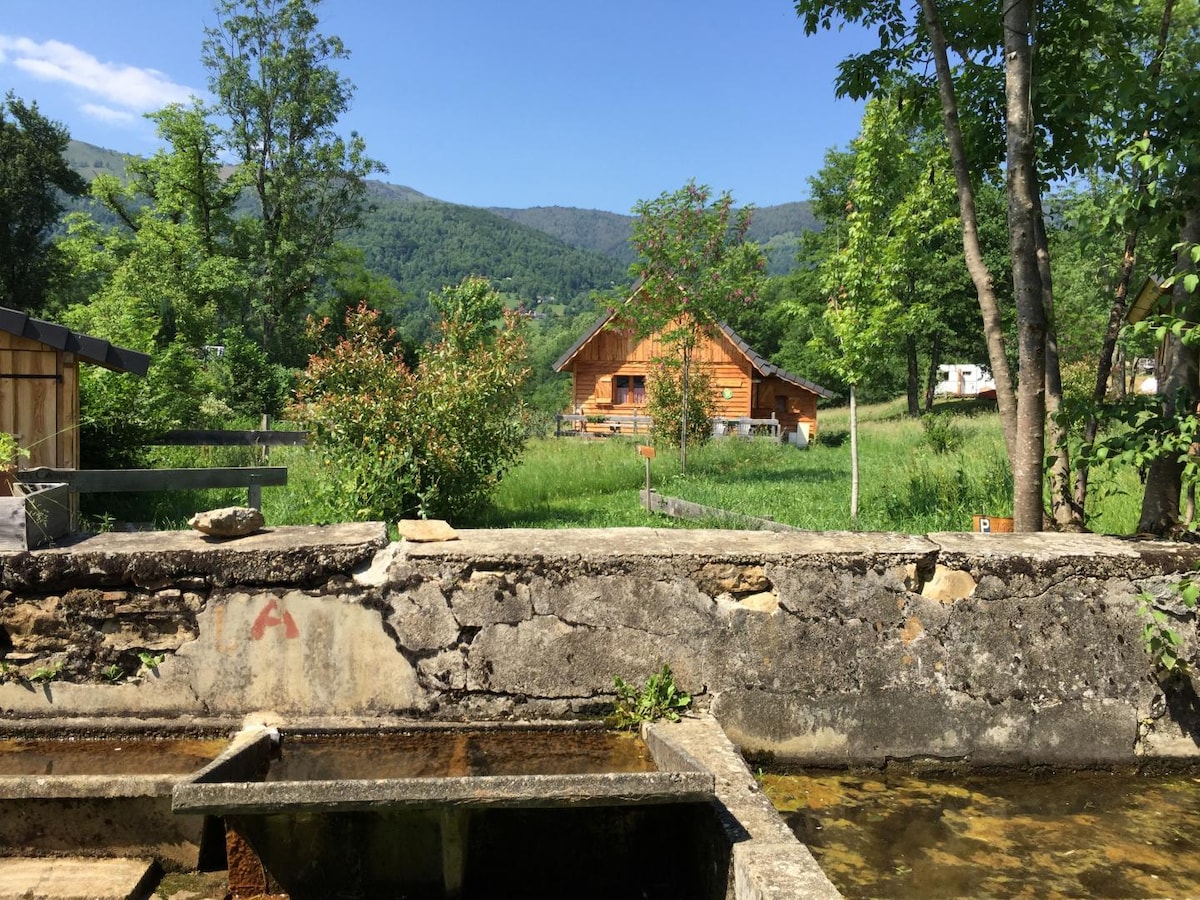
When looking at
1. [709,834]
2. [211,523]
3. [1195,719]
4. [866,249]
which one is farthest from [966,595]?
[866,249]

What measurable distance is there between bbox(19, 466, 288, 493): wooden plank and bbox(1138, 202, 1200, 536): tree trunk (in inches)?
220

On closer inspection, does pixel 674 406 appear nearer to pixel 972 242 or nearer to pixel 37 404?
pixel 37 404

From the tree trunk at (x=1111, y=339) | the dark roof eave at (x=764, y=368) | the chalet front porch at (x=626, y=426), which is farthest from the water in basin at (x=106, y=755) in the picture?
the dark roof eave at (x=764, y=368)

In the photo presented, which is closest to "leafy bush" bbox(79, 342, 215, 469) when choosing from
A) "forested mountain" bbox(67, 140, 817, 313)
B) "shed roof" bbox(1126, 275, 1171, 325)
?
"shed roof" bbox(1126, 275, 1171, 325)

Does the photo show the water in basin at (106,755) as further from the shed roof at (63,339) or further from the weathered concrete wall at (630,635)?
the shed roof at (63,339)

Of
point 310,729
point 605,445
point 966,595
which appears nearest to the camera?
point 310,729

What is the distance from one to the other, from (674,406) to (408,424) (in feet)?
53.5

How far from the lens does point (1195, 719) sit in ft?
12.7

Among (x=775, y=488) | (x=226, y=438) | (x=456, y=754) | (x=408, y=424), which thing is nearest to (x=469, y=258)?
(x=775, y=488)

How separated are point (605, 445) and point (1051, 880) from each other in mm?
16960

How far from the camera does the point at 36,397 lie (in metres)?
7.47

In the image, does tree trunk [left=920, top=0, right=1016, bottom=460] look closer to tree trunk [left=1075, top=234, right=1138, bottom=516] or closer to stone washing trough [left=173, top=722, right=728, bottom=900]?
tree trunk [left=1075, top=234, right=1138, bottom=516]

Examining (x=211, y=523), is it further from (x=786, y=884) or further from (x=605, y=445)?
(x=605, y=445)

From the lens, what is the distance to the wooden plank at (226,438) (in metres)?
10.7
